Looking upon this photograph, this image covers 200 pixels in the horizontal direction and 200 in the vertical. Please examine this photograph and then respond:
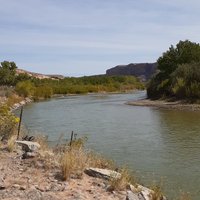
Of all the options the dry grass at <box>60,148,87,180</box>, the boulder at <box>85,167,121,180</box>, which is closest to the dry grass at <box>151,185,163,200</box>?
the boulder at <box>85,167,121,180</box>

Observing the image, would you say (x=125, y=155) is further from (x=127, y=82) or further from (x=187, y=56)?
(x=127, y=82)

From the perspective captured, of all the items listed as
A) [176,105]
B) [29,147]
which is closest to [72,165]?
[29,147]

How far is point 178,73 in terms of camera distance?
5019 cm

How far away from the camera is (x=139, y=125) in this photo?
27078 millimetres

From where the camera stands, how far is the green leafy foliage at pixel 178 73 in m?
46.6

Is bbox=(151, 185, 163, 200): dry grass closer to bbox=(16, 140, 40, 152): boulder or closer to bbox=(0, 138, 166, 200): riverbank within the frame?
bbox=(0, 138, 166, 200): riverbank

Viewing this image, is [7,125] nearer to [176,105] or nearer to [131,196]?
[131,196]

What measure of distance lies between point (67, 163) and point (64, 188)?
3.24 ft

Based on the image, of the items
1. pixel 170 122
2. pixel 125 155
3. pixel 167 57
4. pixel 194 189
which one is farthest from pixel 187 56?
pixel 194 189

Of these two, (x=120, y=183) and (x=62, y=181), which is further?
(x=62, y=181)

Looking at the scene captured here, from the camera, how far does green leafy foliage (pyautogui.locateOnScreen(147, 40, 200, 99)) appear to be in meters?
46.6

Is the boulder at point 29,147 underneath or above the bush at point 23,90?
underneath

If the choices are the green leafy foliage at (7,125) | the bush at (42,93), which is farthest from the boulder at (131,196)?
the bush at (42,93)

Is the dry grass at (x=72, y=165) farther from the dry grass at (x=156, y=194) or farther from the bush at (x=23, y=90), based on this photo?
the bush at (x=23, y=90)
